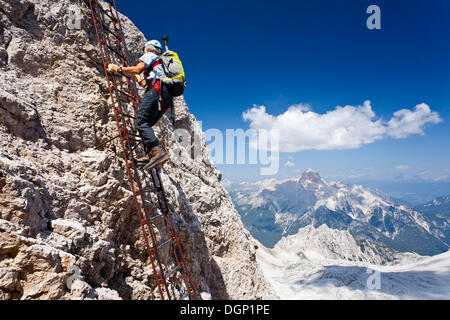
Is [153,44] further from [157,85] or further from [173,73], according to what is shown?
[157,85]

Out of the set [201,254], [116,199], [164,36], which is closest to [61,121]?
[116,199]

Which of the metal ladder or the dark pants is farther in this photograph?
the metal ladder

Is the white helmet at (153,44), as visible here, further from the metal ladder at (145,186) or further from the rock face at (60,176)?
the rock face at (60,176)

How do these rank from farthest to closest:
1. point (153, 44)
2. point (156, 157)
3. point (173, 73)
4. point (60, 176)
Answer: point (153, 44) < point (173, 73) < point (156, 157) < point (60, 176)

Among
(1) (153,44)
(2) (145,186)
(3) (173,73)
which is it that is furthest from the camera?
(2) (145,186)

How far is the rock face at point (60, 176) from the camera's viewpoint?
4629mm

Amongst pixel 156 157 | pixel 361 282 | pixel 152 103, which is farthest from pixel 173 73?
pixel 361 282

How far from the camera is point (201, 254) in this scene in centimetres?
1255

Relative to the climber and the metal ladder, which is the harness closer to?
the climber

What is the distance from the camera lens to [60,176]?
6.50m

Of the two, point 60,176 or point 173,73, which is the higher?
point 173,73

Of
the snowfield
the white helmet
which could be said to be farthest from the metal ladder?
the snowfield

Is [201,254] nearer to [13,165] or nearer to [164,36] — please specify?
[13,165]

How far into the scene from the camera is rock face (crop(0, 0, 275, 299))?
15.2ft
